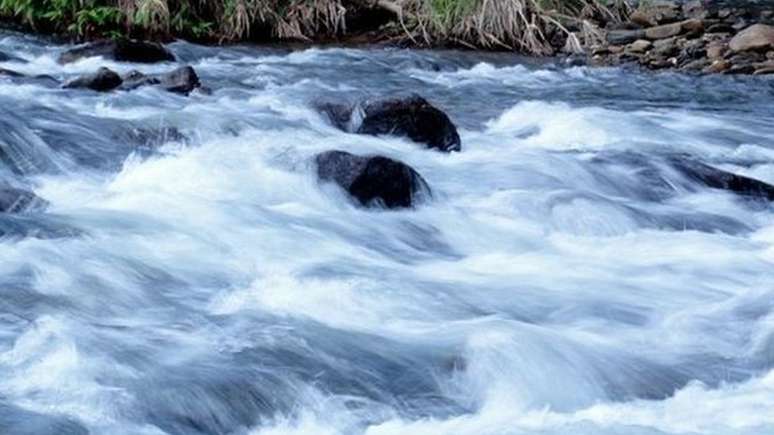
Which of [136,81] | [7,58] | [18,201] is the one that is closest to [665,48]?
[136,81]

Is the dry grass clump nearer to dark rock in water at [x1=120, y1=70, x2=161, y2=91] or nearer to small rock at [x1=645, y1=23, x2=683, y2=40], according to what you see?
small rock at [x1=645, y1=23, x2=683, y2=40]

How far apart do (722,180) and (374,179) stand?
6.64 feet

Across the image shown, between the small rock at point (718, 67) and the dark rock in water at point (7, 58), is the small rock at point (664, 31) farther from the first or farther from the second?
the dark rock in water at point (7, 58)

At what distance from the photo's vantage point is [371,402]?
4383 mm

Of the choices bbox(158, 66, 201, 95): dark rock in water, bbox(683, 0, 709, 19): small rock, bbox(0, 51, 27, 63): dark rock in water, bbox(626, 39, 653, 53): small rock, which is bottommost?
bbox(0, 51, 27, 63): dark rock in water

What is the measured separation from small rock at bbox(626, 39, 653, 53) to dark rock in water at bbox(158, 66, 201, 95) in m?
4.58

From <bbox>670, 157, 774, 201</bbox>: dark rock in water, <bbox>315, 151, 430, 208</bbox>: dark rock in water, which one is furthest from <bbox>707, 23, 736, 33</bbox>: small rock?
<bbox>315, 151, 430, 208</bbox>: dark rock in water

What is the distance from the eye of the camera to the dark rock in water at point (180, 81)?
9.77 meters

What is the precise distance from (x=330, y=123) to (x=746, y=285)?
3596 millimetres

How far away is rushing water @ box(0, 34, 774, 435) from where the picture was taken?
14.1 ft

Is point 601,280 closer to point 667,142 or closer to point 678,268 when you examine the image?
point 678,268

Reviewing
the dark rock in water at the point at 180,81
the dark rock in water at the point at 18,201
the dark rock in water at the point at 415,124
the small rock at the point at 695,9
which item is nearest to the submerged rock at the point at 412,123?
the dark rock in water at the point at 415,124

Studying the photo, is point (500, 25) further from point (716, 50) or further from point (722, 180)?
point (722, 180)

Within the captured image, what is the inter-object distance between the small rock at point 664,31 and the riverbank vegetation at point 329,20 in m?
0.51
